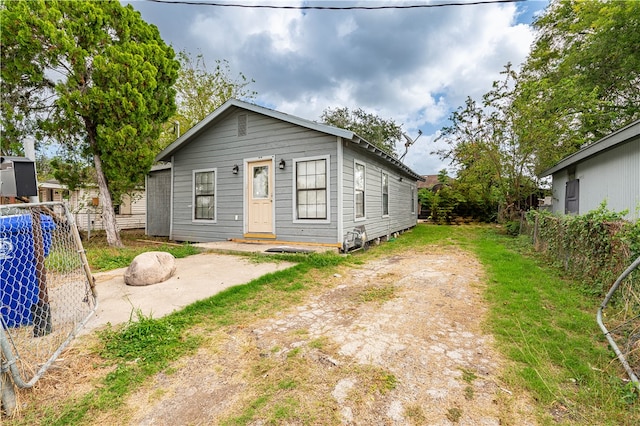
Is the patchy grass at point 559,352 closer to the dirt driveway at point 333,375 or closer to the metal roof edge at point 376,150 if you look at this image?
the dirt driveway at point 333,375

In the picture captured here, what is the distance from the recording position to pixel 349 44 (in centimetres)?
930

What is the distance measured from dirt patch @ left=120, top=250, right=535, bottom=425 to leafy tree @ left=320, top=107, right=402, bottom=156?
21.9 m

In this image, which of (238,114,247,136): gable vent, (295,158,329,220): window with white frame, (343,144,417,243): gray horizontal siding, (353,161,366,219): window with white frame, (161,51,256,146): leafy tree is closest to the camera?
(295,158,329,220): window with white frame

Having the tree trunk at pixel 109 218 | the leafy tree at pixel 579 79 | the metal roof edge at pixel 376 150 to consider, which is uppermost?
the leafy tree at pixel 579 79

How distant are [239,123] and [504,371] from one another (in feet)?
25.4

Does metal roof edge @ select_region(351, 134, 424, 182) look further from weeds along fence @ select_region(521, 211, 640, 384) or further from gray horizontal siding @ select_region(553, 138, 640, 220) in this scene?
gray horizontal siding @ select_region(553, 138, 640, 220)

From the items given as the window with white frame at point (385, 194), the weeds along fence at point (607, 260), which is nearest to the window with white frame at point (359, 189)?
the window with white frame at point (385, 194)

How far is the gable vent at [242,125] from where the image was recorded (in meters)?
7.88

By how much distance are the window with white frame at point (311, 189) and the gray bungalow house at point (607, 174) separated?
512cm

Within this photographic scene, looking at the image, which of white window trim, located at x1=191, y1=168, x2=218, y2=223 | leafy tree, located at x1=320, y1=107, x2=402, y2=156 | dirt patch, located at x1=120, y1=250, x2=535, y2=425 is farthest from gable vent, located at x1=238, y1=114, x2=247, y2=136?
leafy tree, located at x1=320, y1=107, x2=402, y2=156

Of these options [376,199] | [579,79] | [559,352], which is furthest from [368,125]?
[559,352]

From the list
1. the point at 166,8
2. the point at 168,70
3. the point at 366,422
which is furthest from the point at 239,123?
the point at 366,422

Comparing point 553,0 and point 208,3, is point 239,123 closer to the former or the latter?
point 208,3

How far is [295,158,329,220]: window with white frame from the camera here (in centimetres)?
688
